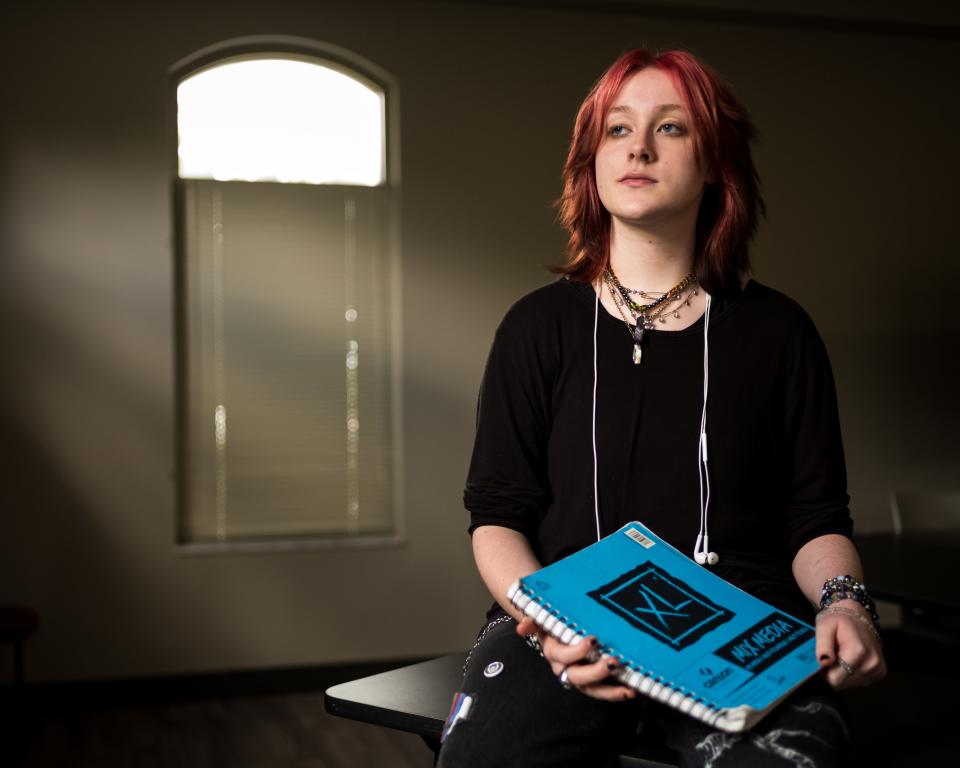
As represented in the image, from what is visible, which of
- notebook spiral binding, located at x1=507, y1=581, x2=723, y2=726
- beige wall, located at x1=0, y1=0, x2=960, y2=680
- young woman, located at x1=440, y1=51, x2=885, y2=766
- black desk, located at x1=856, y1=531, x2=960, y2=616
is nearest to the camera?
notebook spiral binding, located at x1=507, y1=581, x2=723, y2=726

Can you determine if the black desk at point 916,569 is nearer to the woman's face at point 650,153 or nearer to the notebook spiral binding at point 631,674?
the woman's face at point 650,153

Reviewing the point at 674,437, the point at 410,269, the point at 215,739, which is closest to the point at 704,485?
the point at 674,437

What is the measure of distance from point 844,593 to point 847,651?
14 centimetres

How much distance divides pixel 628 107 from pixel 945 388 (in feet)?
14.6

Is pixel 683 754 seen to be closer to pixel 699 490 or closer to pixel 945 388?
pixel 699 490

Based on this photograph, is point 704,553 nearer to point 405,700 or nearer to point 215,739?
point 405,700

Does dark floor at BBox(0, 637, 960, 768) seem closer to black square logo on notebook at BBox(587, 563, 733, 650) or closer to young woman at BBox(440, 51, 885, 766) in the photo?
young woman at BBox(440, 51, 885, 766)

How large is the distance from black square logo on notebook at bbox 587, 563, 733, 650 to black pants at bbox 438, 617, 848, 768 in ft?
0.41

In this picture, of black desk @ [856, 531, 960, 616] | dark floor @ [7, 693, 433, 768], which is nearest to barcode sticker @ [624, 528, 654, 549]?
black desk @ [856, 531, 960, 616]

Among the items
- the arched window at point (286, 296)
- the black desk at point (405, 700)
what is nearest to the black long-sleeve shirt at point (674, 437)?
the black desk at point (405, 700)

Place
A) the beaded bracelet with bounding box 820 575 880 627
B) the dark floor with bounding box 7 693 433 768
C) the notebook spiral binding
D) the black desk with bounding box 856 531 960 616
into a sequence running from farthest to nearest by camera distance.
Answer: the dark floor with bounding box 7 693 433 768
the black desk with bounding box 856 531 960 616
the beaded bracelet with bounding box 820 575 880 627
the notebook spiral binding

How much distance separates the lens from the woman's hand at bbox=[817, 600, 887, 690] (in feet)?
3.86

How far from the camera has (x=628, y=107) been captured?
147 centimetres

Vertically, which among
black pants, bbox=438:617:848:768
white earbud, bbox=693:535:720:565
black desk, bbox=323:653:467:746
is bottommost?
black desk, bbox=323:653:467:746
